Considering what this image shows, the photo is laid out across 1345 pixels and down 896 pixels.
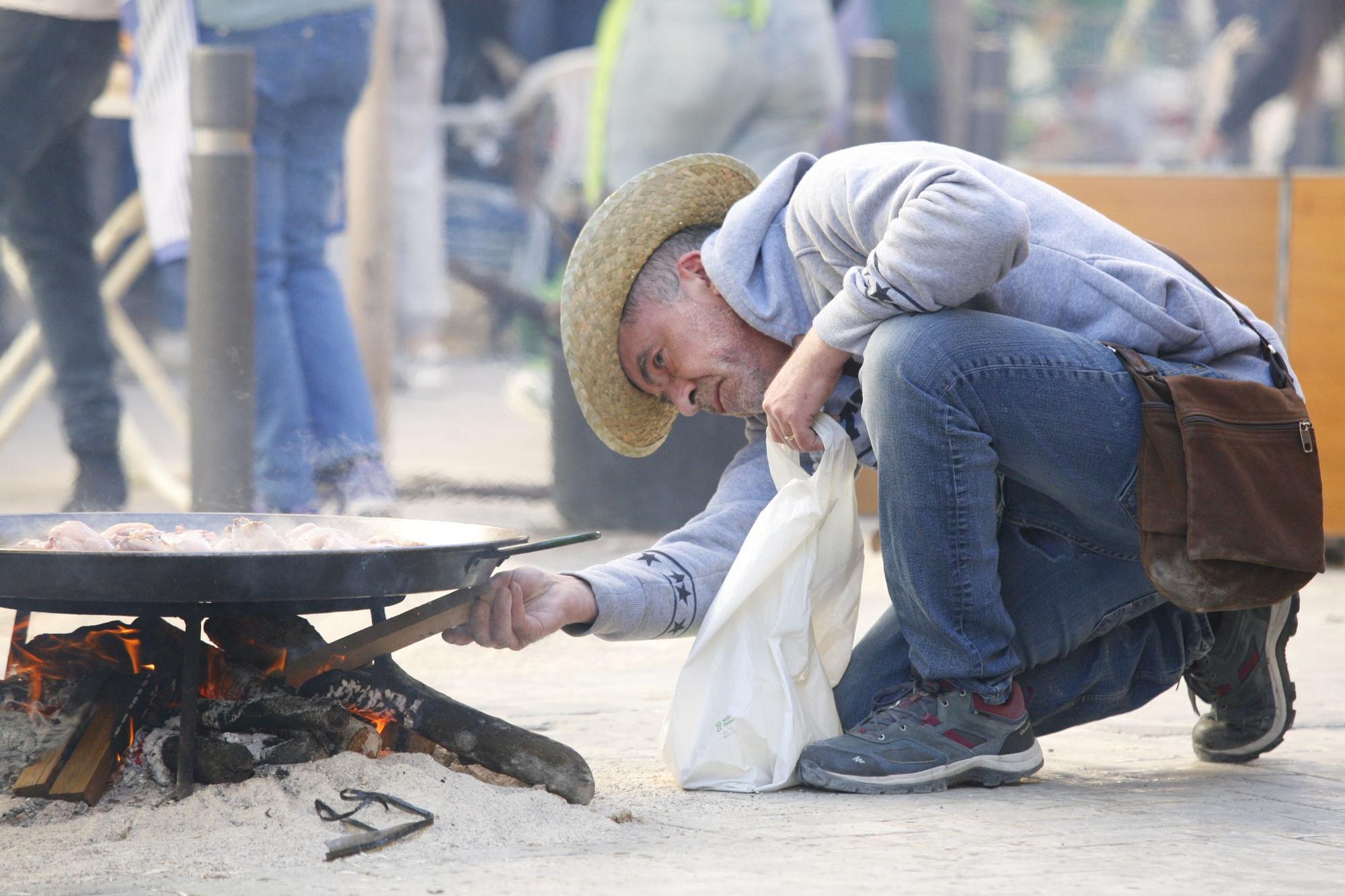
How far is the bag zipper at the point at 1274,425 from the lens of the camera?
2266 mm

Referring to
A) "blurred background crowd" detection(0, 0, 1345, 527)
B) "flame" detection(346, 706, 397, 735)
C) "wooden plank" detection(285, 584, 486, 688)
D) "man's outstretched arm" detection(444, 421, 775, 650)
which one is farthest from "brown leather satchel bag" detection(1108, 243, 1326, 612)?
"blurred background crowd" detection(0, 0, 1345, 527)

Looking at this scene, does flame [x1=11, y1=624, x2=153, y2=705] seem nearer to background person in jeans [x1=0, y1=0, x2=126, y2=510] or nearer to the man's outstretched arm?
the man's outstretched arm

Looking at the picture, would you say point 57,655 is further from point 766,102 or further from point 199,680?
point 766,102

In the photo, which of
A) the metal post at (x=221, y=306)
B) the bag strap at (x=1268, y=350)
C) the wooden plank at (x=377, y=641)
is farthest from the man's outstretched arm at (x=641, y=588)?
the metal post at (x=221, y=306)

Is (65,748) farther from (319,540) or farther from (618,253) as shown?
(618,253)

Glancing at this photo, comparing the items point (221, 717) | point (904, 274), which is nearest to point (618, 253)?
point (904, 274)

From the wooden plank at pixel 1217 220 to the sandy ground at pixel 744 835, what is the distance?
2.36 metres

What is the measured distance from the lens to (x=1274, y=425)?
2.30m

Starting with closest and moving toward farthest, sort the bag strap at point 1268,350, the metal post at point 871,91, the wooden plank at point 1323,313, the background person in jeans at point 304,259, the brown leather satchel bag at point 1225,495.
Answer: the brown leather satchel bag at point 1225,495, the bag strap at point 1268,350, the background person in jeans at point 304,259, the wooden plank at point 1323,313, the metal post at point 871,91

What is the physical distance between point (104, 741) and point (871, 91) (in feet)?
15.7

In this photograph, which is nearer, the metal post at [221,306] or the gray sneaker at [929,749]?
the gray sneaker at [929,749]

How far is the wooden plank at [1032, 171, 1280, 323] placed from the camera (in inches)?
195

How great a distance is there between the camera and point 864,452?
2.61m

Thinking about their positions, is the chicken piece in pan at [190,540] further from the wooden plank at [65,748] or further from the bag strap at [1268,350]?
the bag strap at [1268,350]
